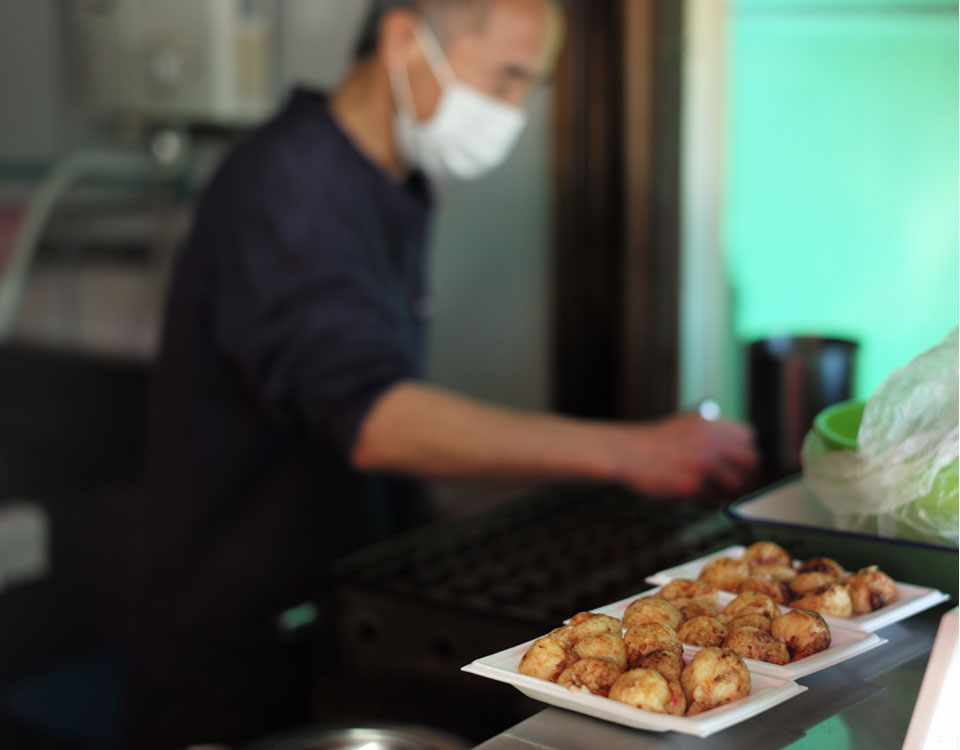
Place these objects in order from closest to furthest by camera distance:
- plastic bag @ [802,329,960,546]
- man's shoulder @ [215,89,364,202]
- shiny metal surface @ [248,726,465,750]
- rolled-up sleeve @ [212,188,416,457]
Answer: plastic bag @ [802,329,960,546] < shiny metal surface @ [248,726,465,750] < rolled-up sleeve @ [212,188,416,457] < man's shoulder @ [215,89,364,202]

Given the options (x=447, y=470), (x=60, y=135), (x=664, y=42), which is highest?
(x=664, y=42)

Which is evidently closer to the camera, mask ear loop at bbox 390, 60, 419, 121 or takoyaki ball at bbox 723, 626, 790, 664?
takoyaki ball at bbox 723, 626, 790, 664

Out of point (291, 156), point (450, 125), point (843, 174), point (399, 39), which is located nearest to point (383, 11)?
point (399, 39)

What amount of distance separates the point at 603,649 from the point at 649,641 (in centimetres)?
3

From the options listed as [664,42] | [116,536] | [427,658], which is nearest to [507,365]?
[664,42]

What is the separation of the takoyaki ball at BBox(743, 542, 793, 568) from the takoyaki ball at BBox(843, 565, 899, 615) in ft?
0.15

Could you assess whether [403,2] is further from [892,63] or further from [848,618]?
[848,618]

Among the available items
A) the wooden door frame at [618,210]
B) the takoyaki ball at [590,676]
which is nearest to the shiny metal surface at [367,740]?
the takoyaki ball at [590,676]

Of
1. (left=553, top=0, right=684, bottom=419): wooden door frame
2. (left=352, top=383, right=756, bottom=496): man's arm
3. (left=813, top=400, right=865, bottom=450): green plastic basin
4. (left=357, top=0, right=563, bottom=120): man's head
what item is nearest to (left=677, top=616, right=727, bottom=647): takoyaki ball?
(left=813, top=400, right=865, bottom=450): green plastic basin

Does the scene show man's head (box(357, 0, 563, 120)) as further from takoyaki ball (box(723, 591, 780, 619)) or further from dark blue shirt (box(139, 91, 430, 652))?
takoyaki ball (box(723, 591, 780, 619))

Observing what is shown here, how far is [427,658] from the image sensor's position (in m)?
1.16

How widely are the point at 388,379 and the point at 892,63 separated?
3.45 ft

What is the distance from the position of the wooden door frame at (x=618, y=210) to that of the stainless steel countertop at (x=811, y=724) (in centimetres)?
149

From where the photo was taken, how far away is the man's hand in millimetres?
1424
